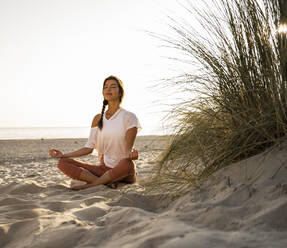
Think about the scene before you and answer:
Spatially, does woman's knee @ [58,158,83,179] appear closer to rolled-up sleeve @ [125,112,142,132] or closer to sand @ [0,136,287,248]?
rolled-up sleeve @ [125,112,142,132]

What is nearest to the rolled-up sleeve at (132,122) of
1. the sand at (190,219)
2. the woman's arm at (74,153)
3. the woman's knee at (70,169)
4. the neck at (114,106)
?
the neck at (114,106)

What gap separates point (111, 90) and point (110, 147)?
62 centimetres

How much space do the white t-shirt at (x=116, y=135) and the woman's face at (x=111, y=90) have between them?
200 mm

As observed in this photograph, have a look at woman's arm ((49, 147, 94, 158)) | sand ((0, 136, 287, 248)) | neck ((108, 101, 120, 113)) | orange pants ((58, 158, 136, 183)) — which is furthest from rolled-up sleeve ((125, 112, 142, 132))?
sand ((0, 136, 287, 248))

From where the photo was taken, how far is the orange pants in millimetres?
2865

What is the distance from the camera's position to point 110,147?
123 inches

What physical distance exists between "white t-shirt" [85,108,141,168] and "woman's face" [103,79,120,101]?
0.20 meters

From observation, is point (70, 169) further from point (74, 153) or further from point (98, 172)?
point (98, 172)

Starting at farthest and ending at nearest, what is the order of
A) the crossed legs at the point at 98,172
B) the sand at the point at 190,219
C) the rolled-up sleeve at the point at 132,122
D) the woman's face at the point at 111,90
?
1. the woman's face at the point at 111,90
2. the rolled-up sleeve at the point at 132,122
3. the crossed legs at the point at 98,172
4. the sand at the point at 190,219

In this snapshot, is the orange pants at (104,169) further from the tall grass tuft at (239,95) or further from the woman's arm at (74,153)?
A: the tall grass tuft at (239,95)

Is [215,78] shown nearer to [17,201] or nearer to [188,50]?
[188,50]

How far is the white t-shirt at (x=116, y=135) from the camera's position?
3.11 metres

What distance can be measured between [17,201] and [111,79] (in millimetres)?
1593

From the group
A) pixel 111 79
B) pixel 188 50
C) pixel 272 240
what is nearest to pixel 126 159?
pixel 111 79
